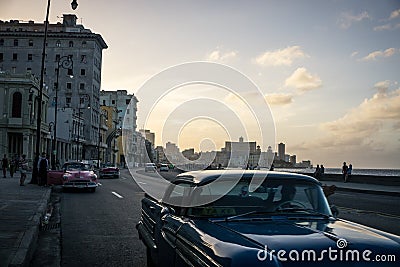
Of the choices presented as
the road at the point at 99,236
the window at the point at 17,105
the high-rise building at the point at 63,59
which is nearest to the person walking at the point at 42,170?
the road at the point at 99,236

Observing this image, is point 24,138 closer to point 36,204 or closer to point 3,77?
point 3,77

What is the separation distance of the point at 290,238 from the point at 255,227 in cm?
53

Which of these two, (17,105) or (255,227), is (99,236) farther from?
(17,105)

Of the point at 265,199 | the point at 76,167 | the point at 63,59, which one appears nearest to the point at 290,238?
the point at 265,199

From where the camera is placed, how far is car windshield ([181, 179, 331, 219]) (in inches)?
183

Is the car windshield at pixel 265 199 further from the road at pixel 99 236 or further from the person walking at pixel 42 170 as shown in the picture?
the person walking at pixel 42 170

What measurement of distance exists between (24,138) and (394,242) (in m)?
62.6

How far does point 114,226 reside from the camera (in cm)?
1177

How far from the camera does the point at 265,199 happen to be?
4.79m

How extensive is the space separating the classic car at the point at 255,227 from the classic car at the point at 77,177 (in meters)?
18.0

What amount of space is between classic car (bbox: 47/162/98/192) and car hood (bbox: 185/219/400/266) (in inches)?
788

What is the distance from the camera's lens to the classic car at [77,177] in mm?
23312

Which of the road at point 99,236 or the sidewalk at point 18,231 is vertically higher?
the sidewalk at point 18,231

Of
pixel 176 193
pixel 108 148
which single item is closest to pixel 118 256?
pixel 176 193
